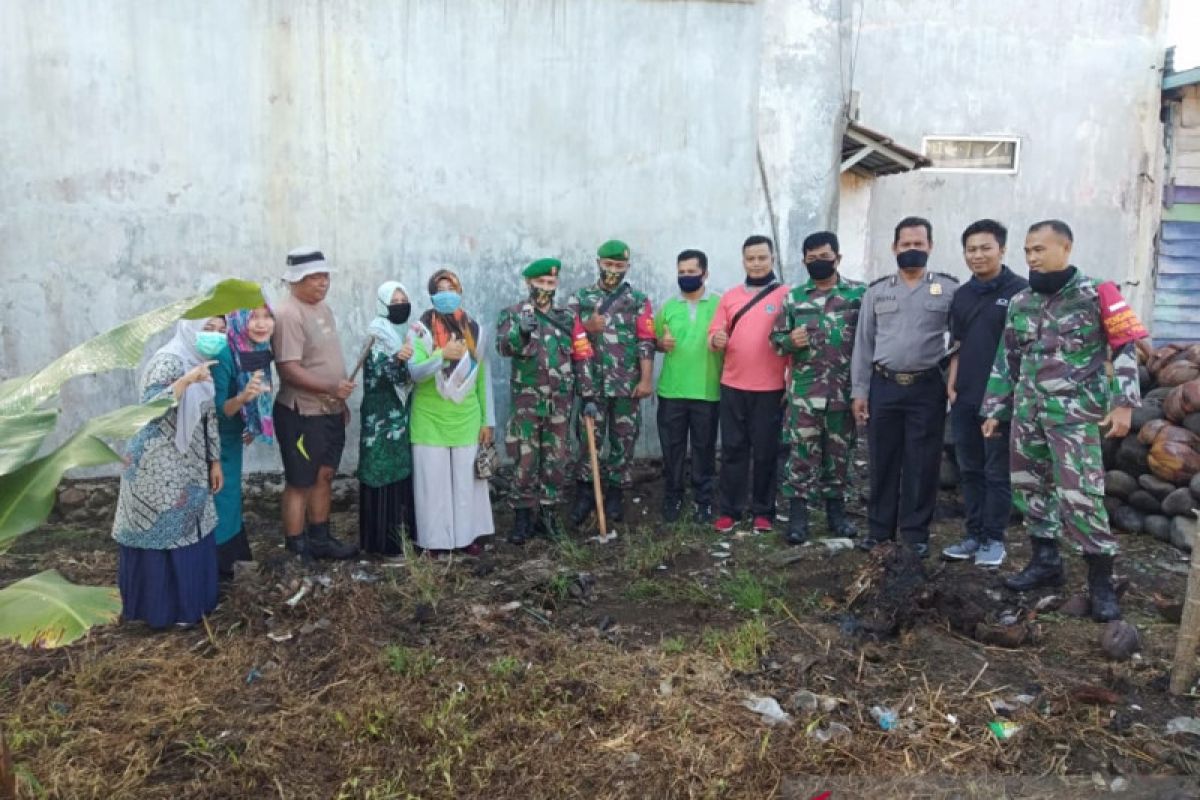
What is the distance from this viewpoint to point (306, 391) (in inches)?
199

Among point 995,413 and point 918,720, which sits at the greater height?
point 995,413

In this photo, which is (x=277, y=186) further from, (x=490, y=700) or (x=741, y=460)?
(x=490, y=700)

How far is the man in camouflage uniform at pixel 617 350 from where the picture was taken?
5.86 m

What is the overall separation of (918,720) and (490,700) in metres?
1.66

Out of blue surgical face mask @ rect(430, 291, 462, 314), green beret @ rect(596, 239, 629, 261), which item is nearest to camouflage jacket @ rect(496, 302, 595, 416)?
blue surgical face mask @ rect(430, 291, 462, 314)

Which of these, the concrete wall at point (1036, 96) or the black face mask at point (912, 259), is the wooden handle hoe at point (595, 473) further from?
the concrete wall at point (1036, 96)

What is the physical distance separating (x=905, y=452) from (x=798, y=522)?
0.84 metres

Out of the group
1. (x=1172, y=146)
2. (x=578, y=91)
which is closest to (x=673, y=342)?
(x=578, y=91)

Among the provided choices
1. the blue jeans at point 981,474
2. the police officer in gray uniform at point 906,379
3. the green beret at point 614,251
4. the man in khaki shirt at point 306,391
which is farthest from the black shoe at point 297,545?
the blue jeans at point 981,474

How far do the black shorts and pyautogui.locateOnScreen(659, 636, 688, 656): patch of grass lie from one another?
2333 millimetres

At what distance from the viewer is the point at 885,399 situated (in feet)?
16.9

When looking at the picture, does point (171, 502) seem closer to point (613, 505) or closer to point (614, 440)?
point (614, 440)

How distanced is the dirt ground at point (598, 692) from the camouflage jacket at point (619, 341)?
138cm

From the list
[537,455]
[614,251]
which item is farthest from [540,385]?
[614,251]
